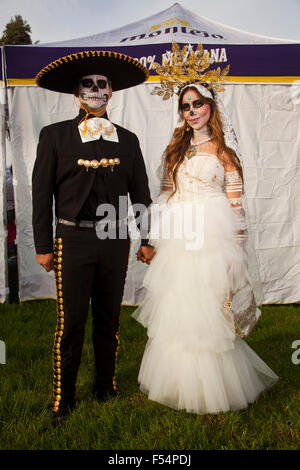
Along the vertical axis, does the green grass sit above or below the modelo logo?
below

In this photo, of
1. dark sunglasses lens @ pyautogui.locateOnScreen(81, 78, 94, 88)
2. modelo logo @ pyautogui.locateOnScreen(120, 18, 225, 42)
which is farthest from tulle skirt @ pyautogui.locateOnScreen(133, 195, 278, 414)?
modelo logo @ pyautogui.locateOnScreen(120, 18, 225, 42)

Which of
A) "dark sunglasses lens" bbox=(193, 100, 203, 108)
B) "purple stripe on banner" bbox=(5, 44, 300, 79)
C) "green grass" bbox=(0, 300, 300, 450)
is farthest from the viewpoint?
"purple stripe on banner" bbox=(5, 44, 300, 79)

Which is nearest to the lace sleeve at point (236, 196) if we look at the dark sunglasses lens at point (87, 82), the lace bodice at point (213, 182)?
the lace bodice at point (213, 182)

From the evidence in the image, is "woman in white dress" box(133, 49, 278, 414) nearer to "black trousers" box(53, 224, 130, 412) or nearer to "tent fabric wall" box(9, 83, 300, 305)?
"black trousers" box(53, 224, 130, 412)

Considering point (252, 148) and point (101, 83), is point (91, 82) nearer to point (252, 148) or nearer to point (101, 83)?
point (101, 83)

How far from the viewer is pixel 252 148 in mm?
5426

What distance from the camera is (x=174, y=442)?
2.51m

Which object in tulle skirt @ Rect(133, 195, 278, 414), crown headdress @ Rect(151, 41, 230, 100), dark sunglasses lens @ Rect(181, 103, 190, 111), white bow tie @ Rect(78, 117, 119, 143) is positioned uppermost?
crown headdress @ Rect(151, 41, 230, 100)

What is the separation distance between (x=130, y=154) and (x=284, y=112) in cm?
332

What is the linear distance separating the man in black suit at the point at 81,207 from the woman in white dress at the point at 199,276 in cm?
32

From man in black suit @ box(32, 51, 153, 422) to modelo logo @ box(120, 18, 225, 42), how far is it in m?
3.00

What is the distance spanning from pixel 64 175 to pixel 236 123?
11.1 ft

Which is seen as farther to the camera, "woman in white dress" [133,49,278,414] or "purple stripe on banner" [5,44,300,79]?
"purple stripe on banner" [5,44,300,79]

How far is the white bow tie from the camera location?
9.03 feet
